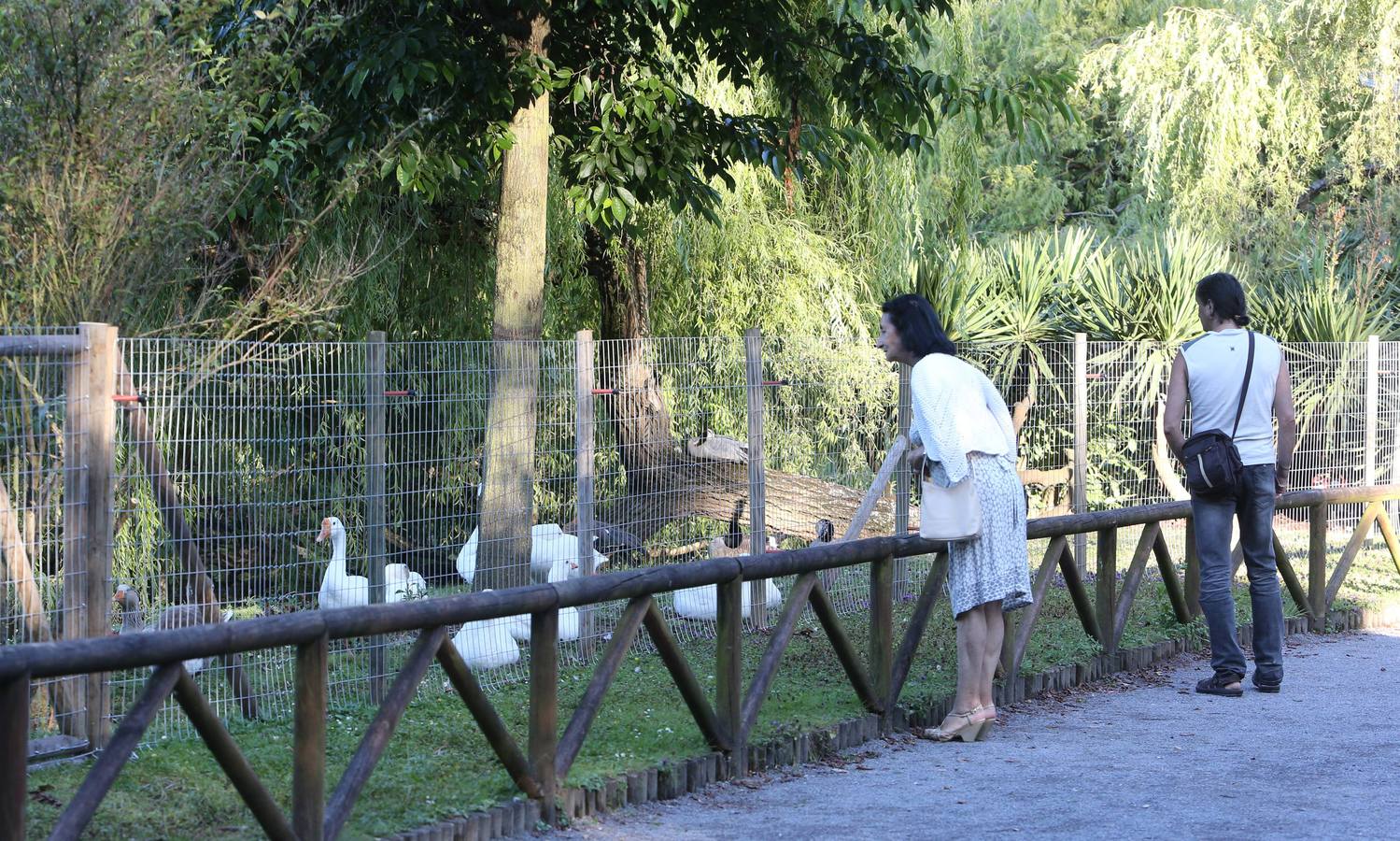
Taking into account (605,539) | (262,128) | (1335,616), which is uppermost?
(262,128)

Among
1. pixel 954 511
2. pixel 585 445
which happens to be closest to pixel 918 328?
pixel 954 511

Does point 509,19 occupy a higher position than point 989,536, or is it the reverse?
point 509,19

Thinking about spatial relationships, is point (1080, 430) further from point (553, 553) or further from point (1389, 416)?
point (1389, 416)

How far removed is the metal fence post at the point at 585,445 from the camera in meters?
8.96

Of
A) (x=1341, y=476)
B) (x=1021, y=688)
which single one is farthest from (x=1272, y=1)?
(x=1021, y=688)

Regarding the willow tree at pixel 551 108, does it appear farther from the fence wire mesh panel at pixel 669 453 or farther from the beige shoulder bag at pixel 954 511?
the beige shoulder bag at pixel 954 511

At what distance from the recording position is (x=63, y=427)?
6160mm

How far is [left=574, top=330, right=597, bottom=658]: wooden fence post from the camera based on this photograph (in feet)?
29.4

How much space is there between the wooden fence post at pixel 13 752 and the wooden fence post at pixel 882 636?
4144 millimetres

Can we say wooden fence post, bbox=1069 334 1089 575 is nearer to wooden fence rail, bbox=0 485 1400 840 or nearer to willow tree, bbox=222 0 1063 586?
willow tree, bbox=222 0 1063 586

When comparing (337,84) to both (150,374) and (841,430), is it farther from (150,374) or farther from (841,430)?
(841,430)

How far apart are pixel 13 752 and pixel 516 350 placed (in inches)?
191

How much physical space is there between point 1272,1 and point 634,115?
577 inches

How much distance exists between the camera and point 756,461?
10094 millimetres
